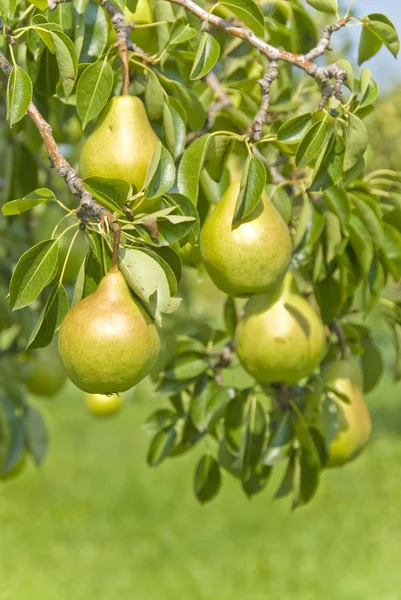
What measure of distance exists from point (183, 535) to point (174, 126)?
362cm

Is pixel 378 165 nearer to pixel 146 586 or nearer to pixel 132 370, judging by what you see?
pixel 146 586

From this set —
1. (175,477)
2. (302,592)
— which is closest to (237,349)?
(302,592)

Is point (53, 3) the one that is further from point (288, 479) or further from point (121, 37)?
point (288, 479)

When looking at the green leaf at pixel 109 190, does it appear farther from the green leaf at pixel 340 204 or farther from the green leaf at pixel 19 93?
the green leaf at pixel 340 204

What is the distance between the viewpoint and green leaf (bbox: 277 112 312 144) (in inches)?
43.0

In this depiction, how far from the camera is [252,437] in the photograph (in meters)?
1.45

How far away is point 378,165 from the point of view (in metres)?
7.55

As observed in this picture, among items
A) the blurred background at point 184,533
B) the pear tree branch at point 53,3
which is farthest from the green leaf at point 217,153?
the blurred background at point 184,533

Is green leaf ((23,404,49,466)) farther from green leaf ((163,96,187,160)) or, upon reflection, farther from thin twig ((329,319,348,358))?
green leaf ((163,96,187,160))

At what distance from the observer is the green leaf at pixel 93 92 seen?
108 cm

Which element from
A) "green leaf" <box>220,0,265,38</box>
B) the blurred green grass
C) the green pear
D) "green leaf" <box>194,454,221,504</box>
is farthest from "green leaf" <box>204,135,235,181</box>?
the blurred green grass

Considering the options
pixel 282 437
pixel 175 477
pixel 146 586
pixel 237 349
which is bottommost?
pixel 175 477

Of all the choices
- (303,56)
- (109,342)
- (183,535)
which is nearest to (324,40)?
(303,56)

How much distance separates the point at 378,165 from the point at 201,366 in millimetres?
6300
